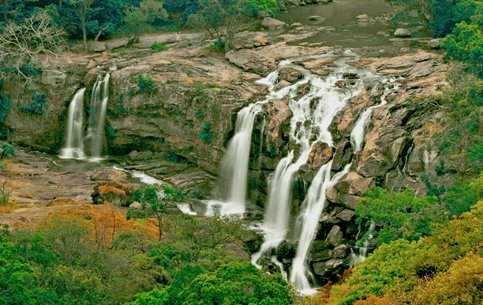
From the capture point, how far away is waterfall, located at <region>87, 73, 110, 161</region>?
52625 millimetres

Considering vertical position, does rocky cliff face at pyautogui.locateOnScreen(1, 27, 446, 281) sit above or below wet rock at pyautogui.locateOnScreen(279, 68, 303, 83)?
below

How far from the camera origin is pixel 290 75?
4950cm

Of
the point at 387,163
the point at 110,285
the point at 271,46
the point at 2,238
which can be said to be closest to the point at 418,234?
the point at 387,163

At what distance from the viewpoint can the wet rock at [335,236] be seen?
37.6 meters

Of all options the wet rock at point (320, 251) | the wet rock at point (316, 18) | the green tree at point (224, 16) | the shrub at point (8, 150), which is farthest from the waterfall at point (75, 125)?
the wet rock at point (316, 18)

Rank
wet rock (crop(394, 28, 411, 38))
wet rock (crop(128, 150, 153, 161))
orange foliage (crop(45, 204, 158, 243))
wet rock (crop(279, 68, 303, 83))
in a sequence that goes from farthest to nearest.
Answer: wet rock (crop(394, 28, 411, 38)) < wet rock (crop(128, 150, 153, 161)) < wet rock (crop(279, 68, 303, 83)) < orange foliage (crop(45, 204, 158, 243))

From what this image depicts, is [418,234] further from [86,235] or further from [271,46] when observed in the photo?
[271,46]

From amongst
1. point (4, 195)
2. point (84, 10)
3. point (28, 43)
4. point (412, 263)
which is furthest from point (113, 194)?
point (84, 10)

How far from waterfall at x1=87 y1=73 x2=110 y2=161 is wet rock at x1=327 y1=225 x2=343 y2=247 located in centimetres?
2006

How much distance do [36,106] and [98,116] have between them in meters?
4.31

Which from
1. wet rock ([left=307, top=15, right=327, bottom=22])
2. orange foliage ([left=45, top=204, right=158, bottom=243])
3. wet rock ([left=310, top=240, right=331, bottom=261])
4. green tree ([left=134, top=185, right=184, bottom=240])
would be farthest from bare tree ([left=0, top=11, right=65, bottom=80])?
wet rock ([left=310, top=240, right=331, bottom=261])

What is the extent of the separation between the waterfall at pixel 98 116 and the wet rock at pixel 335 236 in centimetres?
2006

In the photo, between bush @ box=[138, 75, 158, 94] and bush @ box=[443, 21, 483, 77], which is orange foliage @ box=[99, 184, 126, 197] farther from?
bush @ box=[443, 21, 483, 77]

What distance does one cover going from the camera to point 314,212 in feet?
131
